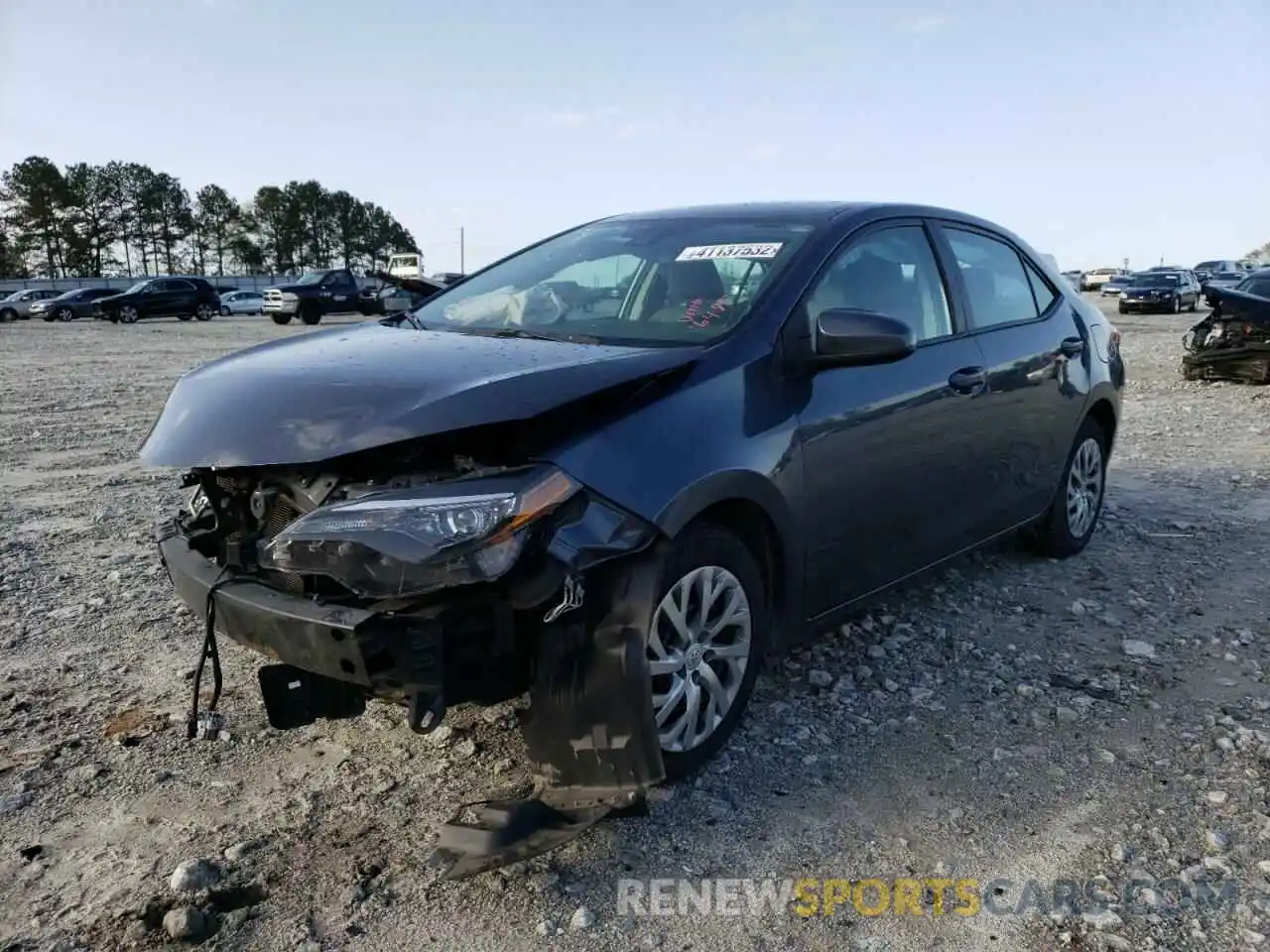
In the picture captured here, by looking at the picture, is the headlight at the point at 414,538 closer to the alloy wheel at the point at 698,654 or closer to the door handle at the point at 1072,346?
the alloy wheel at the point at 698,654

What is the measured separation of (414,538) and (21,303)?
143 feet

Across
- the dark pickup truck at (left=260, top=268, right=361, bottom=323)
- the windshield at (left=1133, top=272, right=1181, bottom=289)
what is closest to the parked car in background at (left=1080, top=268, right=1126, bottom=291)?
the windshield at (left=1133, top=272, right=1181, bottom=289)

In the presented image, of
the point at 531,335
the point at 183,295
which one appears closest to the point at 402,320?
the point at 531,335

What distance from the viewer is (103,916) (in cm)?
236

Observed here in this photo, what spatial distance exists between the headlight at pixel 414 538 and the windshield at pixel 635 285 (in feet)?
3.27

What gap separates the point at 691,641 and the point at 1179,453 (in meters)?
6.90

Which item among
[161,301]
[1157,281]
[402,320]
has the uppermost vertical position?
[402,320]

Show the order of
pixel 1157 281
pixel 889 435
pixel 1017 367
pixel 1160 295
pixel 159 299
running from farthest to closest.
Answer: pixel 1157 281 → pixel 159 299 → pixel 1160 295 → pixel 1017 367 → pixel 889 435

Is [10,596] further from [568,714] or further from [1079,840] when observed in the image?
[1079,840]

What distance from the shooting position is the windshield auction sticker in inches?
140

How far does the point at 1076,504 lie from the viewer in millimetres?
5270

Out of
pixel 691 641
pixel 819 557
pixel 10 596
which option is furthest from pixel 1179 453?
pixel 10 596

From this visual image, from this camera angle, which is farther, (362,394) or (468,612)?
(362,394)

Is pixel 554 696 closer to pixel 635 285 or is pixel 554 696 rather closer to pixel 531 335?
pixel 531 335
